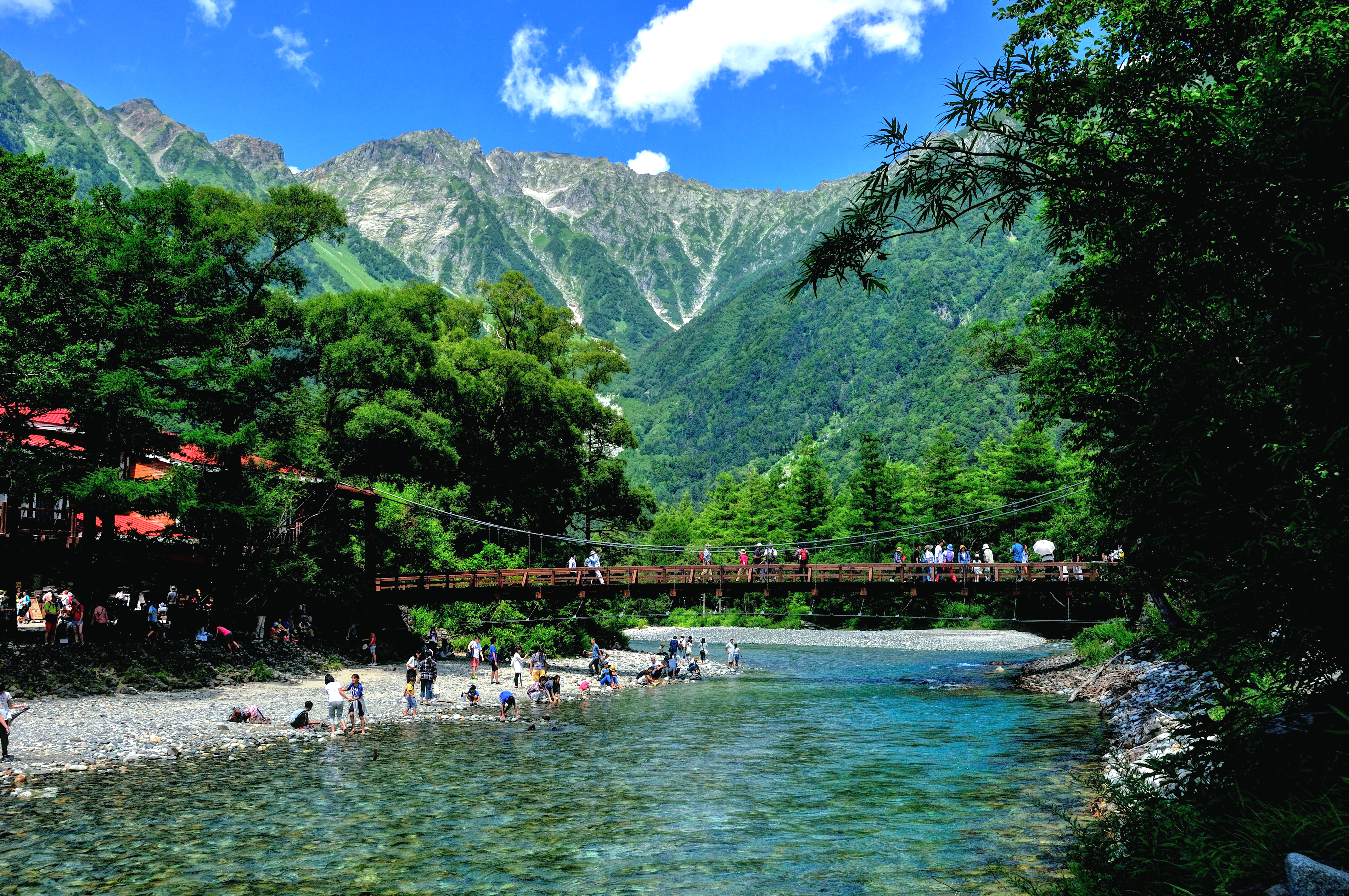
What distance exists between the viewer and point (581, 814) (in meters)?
14.2

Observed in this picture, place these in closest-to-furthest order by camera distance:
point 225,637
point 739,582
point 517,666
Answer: point 225,637 → point 517,666 → point 739,582

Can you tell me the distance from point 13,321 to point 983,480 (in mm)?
68725

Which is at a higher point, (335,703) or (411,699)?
(335,703)

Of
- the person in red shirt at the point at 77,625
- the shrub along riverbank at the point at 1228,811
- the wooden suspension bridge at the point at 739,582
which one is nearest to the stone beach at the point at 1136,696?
the shrub along riverbank at the point at 1228,811

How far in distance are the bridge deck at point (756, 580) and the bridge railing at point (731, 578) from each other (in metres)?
0.04

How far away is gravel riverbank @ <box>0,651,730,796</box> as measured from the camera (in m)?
17.3

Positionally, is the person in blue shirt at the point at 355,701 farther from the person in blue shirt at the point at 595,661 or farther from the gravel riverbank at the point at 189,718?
the person in blue shirt at the point at 595,661

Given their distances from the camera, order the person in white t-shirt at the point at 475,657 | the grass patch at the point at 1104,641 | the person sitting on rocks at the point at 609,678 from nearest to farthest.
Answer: the grass patch at the point at 1104,641
the person sitting on rocks at the point at 609,678
the person in white t-shirt at the point at 475,657

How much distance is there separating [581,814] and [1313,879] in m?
11.2

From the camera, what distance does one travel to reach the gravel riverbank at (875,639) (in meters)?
54.1

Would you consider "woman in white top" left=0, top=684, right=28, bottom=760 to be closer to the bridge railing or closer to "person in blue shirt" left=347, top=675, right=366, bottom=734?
"person in blue shirt" left=347, top=675, right=366, bottom=734

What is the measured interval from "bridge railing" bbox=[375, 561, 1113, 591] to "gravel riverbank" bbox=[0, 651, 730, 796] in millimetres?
5109

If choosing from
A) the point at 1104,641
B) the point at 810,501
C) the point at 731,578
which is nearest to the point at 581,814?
the point at 731,578

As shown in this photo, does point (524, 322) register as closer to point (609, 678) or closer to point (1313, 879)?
point (609, 678)
